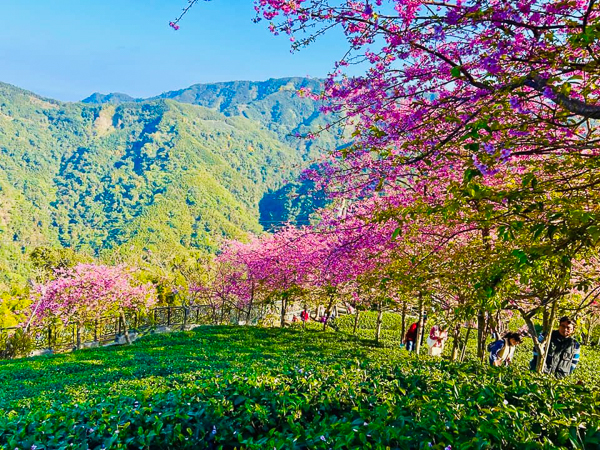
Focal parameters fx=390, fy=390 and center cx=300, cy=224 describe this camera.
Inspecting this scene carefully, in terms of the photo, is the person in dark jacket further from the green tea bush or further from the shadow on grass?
the green tea bush

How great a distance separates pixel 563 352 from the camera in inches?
228

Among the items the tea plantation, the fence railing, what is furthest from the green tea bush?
the tea plantation

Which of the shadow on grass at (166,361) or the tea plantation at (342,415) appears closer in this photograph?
the tea plantation at (342,415)

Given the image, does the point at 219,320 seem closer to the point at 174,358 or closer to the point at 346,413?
the point at 174,358

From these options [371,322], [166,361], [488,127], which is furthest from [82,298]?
[488,127]

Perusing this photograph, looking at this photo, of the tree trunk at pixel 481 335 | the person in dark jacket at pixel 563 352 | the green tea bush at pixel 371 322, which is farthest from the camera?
the green tea bush at pixel 371 322

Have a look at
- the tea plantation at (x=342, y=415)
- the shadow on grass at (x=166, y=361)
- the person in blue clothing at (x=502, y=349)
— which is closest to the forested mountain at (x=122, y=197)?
the shadow on grass at (x=166, y=361)

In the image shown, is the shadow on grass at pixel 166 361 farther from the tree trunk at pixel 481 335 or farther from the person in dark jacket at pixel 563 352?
the person in dark jacket at pixel 563 352

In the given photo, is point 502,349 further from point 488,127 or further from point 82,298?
point 82,298

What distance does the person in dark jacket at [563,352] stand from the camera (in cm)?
571

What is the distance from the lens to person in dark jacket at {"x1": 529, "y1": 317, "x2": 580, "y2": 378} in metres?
5.71

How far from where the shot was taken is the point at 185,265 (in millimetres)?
25969

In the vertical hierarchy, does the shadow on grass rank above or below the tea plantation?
below

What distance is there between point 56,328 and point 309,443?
15403 mm
